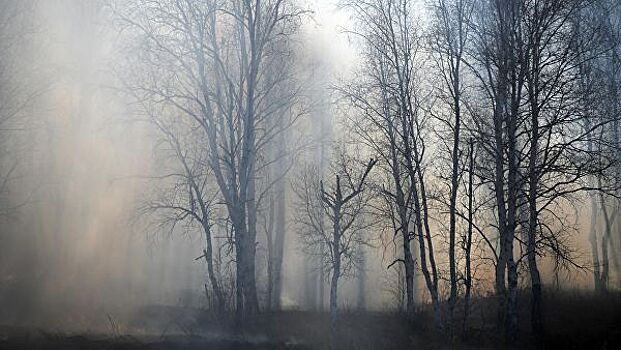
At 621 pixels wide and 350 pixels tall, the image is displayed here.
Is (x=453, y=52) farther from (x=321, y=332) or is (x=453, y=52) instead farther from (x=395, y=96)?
(x=321, y=332)

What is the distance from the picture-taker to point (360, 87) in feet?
60.6

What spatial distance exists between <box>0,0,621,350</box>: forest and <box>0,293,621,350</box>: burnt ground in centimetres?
11

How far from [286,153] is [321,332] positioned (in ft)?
21.1

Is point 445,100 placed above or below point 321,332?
above

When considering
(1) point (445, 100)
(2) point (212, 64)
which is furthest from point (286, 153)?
(1) point (445, 100)

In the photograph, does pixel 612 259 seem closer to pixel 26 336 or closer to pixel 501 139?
pixel 501 139

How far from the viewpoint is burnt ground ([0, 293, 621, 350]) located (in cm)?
1414

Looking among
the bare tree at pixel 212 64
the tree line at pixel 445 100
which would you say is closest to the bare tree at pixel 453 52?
the tree line at pixel 445 100

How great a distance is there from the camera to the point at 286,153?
20.8m

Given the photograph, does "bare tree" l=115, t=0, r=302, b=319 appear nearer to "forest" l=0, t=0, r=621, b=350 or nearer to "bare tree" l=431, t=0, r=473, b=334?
"forest" l=0, t=0, r=621, b=350

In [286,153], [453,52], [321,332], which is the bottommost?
[321,332]

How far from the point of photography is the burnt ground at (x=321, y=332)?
1414cm

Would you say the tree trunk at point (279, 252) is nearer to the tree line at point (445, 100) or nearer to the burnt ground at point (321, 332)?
the burnt ground at point (321, 332)

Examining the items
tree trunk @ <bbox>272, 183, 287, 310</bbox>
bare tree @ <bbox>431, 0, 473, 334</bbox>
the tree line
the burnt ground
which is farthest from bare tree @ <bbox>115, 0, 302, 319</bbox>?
tree trunk @ <bbox>272, 183, 287, 310</bbox>
